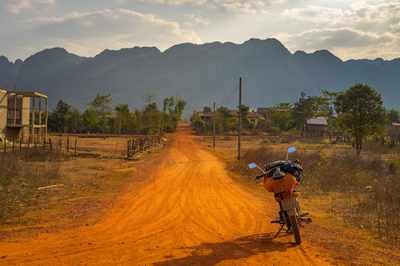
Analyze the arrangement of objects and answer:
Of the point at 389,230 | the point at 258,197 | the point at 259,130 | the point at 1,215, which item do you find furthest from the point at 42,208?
the point at 259,130

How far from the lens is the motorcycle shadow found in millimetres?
5883

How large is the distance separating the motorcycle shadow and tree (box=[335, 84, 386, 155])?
22.3 metres

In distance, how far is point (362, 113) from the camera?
27.6 meters

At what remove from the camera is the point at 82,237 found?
23.5 ft

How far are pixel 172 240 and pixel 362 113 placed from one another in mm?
24096

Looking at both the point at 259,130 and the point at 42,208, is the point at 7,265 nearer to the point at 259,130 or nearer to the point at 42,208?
the point at 42,208

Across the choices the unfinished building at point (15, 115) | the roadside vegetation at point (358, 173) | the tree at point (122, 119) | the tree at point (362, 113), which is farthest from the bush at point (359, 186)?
the tree at point (122, 119)

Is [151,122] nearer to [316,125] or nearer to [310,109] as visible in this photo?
[310,109]

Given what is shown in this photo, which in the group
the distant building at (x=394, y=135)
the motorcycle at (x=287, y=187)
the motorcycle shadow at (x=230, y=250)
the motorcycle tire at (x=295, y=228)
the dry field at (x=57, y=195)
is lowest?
the dry field at (x=57, y=195)

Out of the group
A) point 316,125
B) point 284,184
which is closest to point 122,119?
point 316,125

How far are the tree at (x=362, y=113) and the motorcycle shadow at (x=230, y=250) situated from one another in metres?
22.3

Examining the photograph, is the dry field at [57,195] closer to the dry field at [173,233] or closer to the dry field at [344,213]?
the dry field at [173,233]

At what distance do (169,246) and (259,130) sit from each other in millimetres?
70206

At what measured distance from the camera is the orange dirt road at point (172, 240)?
19.5ft
